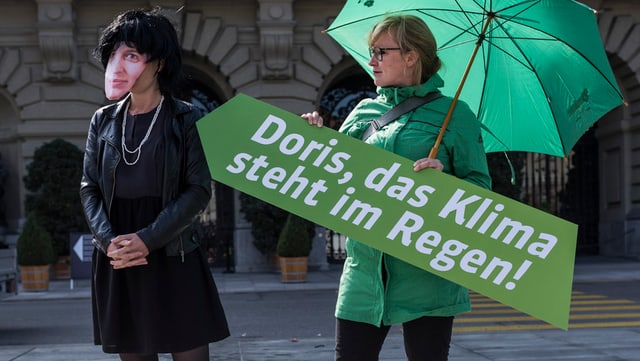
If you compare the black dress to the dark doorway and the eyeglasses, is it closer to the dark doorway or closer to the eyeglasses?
the eyeglasses

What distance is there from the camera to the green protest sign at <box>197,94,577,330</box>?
313 centimetres

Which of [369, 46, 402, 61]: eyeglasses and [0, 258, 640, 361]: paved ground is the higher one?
[369, 46, 402, 61]: eyeglasses

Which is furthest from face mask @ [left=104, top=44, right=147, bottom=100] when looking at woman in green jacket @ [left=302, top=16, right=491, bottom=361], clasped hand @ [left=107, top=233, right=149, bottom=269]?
woman in green jacket @ [left=302, top=16, right=491, bottom=361]

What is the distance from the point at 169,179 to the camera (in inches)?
126

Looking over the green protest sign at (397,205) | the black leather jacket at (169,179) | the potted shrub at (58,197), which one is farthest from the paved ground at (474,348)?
the potted shrub at (58,197)

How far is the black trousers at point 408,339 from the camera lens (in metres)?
3.28

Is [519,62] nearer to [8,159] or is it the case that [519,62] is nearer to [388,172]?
[388,172]

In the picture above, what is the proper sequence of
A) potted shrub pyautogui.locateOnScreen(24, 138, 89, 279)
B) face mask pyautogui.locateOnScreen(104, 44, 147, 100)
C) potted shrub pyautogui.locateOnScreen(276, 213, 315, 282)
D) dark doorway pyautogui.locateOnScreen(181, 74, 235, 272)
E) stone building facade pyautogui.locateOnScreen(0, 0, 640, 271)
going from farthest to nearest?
1. dark doorway pyautogui.locateOnScreen(181, 74, 235, 272)
2. stone building facade pyautogui.locateOnScreen(0, 0, 640, 271)
3. potted shrub pyautogui.locateOnScreen(24, 138, 89, 279)
4. potted shrub pyautogui.locateOnScreen(276, 213, 315, 282)
5. face mask pyautogui.locateOnScreen(104, 44, 147, 100)

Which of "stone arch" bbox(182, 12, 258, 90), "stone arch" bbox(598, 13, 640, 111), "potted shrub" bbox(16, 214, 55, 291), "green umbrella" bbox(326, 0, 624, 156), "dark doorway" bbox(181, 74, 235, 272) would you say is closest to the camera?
"green umbrella" bbox(326, 0, 624, 156)

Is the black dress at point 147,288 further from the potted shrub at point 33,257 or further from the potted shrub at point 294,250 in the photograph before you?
the potted shrub at point 294,250

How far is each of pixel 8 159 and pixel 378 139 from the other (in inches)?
758

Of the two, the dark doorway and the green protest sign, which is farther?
the dark doorway

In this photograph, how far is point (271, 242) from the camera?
19.5 metres

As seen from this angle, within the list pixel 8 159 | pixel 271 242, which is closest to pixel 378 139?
pixel 271 242
